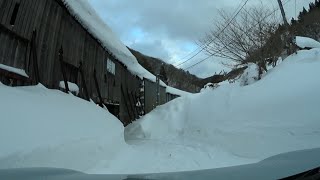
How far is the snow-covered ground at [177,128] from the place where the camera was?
18.2 feet

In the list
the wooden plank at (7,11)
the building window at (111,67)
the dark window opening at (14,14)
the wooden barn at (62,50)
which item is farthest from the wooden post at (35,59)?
the building window at (111,67)

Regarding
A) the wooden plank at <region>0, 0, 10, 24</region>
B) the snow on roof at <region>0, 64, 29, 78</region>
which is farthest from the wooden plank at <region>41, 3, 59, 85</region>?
the wooden plank at <region>0, 0, 10, 24</region>

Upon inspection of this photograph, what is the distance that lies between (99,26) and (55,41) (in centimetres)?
346

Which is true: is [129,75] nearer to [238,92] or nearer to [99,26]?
[99,26]

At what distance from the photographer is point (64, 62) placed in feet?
38.0

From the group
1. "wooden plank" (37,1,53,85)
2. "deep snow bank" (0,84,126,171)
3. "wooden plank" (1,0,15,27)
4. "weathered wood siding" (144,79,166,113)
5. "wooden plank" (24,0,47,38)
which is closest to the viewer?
"deep snow bank" (0,84,126,171)

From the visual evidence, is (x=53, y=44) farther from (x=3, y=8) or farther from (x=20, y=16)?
(x=3, y=8)

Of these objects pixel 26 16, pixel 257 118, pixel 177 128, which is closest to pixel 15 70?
pixel 26 16

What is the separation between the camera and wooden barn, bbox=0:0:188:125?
851cm

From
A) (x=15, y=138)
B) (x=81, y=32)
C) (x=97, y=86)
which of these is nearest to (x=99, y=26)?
(x=81, y=32)

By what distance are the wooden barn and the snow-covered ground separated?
749 mm

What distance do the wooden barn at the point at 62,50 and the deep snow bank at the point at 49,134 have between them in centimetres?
93

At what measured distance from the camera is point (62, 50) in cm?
1133

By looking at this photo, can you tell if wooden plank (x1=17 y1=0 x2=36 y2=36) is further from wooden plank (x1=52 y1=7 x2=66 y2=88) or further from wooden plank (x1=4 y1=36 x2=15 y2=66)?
wooden plank (x1=52 y1=7 x2=66 y2=88)
